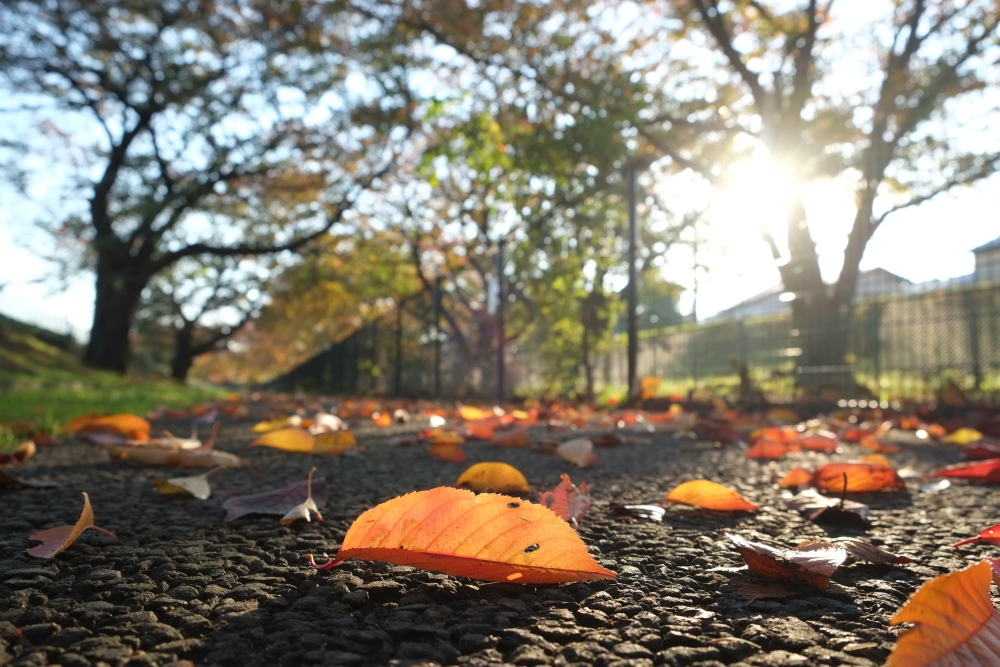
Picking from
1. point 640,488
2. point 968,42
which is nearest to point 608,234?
point 640,488

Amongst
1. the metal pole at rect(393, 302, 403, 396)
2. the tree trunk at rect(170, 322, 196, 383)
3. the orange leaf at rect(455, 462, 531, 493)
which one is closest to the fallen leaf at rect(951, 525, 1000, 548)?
the orange leaf at rect(455, 462, 531, 493)

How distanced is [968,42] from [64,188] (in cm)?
1864

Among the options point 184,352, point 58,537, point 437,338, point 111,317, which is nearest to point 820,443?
point 58,537

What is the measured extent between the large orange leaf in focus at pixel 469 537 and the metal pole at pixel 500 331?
688 centimetres

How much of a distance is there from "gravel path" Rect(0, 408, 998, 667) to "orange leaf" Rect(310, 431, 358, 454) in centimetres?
75

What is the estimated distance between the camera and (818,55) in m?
11.5

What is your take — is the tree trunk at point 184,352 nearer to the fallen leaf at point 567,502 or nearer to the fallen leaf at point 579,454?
the fallen leaf at point 579,454

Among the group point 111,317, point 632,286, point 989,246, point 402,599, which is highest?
point 989,246

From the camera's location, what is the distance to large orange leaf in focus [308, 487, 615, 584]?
91 cm

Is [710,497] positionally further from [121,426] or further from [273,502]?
[121,426]

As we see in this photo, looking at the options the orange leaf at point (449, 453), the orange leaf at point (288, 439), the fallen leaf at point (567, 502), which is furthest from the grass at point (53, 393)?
the fallen leaf at point (567, 502)

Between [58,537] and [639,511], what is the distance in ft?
3.61

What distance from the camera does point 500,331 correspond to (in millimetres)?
7992

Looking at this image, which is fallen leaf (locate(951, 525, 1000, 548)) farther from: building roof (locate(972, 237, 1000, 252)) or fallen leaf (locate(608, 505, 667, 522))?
building roof (locate(972, 237, 1000, 252))
